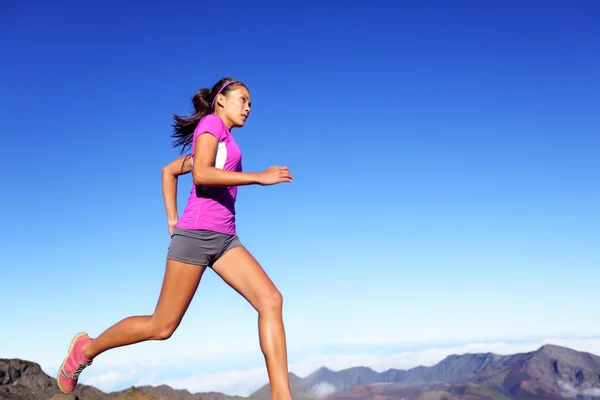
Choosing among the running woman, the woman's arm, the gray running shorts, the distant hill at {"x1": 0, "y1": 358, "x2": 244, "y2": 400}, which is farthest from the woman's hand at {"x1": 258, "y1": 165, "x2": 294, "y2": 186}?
the distant hill at {"x1": 0, "y1": 358, "x2": 244, "y2": 400}

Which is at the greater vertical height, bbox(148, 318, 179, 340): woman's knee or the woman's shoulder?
the woman's shoulder

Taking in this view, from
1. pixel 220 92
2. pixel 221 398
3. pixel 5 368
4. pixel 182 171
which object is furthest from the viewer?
pixel 221 398

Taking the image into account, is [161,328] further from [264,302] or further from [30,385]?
[30,385]

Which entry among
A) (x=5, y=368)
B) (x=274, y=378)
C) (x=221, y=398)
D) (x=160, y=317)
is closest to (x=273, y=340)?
(x=274, y=378)

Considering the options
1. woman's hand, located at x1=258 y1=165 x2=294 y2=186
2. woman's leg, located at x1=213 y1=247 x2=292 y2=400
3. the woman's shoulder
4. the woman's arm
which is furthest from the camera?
the woman's arm

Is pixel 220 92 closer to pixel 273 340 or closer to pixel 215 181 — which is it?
pixel 215 181

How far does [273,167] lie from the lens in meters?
4.32

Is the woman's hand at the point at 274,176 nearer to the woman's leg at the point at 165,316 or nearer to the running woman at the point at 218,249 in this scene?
the running woman at the point at 218,249

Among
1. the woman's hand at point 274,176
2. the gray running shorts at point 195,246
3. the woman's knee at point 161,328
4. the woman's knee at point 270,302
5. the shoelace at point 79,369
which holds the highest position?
the woman's hand at point 274,176

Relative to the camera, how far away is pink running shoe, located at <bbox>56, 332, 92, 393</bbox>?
5.28m

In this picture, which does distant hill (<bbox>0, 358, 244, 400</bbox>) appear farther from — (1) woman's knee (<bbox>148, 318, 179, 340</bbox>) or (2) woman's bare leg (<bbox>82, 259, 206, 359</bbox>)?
(1) woman's knee (<bbox>148, 318, 179, 340</bbox>)

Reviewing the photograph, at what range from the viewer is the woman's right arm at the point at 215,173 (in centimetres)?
428

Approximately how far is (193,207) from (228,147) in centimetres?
54

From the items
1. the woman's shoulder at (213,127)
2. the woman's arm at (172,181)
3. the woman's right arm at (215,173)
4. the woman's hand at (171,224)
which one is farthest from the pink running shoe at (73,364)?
the woman's shoulder at (213,127)
